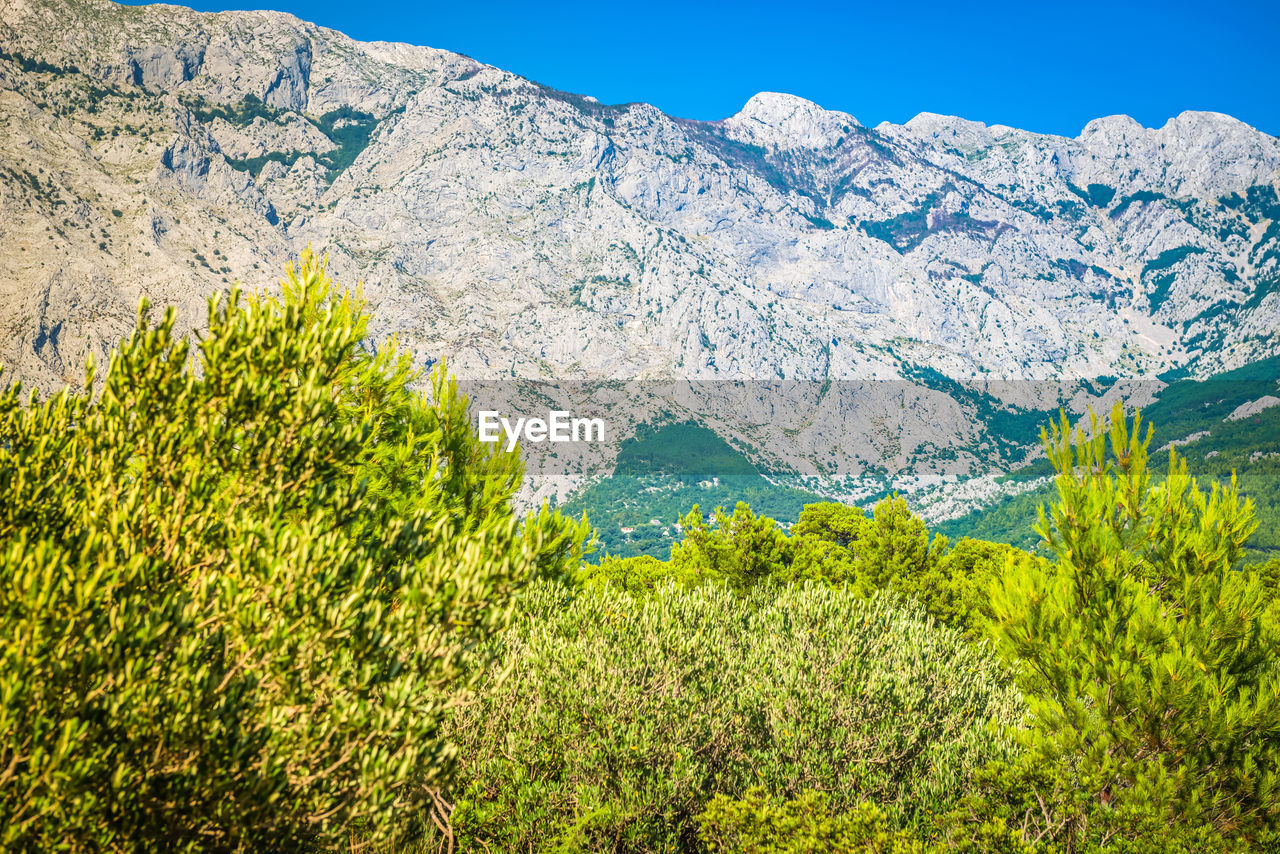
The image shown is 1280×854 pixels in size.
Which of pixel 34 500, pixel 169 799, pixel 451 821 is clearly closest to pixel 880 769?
pixel 451 821

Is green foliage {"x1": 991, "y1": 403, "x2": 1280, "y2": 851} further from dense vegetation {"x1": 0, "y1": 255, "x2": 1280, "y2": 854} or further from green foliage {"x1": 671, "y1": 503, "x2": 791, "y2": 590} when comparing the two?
green foliage {"x1": 671, "y1": 503, "x2": 791, "y2": 590}

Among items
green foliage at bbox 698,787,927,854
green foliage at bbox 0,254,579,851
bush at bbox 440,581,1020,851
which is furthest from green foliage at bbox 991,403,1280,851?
green foliage at bbox 0,254,579,851

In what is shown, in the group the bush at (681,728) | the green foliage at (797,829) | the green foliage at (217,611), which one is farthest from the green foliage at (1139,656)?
the green foliage at (217,611)

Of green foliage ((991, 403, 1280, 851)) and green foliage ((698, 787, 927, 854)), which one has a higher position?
green foliage ((991, 403, 1280, 851))

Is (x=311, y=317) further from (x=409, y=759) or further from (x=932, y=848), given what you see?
(x=932, y=848)

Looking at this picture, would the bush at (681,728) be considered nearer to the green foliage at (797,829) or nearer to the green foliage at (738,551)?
the green foliage at (797,829)

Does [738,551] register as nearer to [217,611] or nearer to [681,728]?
[681,728]
